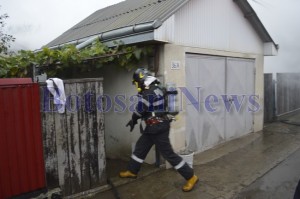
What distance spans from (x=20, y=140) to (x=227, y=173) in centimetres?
389

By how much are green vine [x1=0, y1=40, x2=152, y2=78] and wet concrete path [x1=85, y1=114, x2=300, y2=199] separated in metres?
2.37

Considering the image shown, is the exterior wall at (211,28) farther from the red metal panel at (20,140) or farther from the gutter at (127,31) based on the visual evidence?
the red metal panel at (20,140)

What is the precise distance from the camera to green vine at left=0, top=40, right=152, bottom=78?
4613 millimetres

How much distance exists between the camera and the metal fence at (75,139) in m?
3.96

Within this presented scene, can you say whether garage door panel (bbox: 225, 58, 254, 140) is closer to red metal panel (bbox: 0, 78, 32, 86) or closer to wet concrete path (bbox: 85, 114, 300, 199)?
wet concrete path (bbox: 85, 114, 300, 199)

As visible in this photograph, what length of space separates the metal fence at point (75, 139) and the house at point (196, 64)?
4.74 ft

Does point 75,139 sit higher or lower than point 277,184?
higher

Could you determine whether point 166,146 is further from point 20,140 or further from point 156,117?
point 20,140

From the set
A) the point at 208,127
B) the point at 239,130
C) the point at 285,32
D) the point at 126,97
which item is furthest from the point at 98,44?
the point at 285,32

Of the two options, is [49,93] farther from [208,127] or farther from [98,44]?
[208,127]

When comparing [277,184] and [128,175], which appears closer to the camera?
[277,184]

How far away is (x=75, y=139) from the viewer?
4223 mm

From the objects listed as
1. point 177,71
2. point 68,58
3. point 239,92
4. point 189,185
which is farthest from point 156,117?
point 239,92

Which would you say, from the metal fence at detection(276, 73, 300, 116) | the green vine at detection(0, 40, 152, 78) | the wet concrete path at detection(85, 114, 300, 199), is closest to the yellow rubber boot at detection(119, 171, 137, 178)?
the wet concrete path at detection(85, 114, 300, 199)
